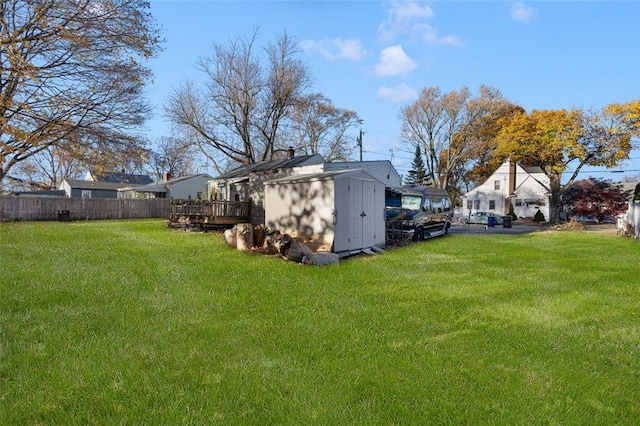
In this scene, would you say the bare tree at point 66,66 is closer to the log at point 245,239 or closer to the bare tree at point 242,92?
the log at point 245,239

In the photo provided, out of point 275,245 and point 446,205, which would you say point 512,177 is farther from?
point 275,245

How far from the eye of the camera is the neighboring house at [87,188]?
35781 millimetres

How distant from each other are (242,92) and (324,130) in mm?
11888

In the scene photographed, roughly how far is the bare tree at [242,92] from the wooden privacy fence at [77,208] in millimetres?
6696

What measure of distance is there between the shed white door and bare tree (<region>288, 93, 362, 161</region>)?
76.9 ft

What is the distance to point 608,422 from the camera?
2.19 metres

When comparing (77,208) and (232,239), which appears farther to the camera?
(77,208)

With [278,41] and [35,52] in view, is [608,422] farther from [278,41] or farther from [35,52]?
[278,41]

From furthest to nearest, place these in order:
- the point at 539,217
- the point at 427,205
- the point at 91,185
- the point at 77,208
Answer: the point at 91,185, the point at 539,217, the point at 77,208, the point at 427,205

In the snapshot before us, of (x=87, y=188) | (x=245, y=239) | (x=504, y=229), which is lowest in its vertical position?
(x=504, y=229)

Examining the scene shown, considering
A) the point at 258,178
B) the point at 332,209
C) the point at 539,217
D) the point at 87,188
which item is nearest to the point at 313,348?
the point at 332,209

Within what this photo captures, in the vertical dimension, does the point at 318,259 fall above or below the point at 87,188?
below

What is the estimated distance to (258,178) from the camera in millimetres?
17859

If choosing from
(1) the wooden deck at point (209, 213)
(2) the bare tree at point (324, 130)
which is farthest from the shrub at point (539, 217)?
(1) the wooden deck at point (209, 213)
